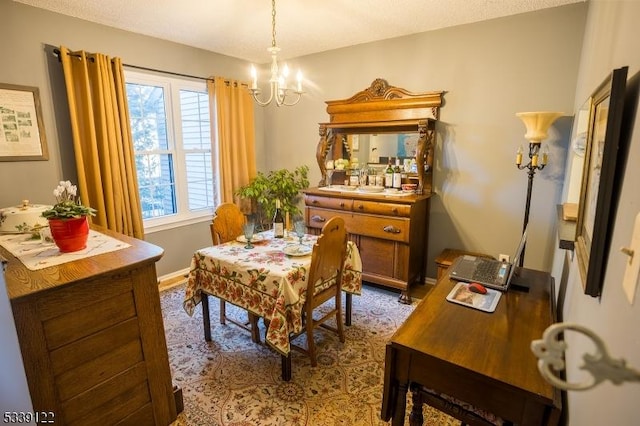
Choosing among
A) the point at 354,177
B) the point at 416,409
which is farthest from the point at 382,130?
the point at 416,409

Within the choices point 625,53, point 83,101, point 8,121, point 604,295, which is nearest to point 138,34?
point 83,101

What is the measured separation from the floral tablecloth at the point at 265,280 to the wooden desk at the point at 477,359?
2.57ft

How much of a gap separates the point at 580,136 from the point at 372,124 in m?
1.88

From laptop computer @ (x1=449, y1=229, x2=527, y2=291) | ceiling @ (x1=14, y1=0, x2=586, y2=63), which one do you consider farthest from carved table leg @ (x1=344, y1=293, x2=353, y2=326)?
ceiling @ (x1=14, y1=0, x2=586, y2=63)

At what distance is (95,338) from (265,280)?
83cm

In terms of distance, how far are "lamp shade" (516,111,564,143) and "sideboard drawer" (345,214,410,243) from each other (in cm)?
114

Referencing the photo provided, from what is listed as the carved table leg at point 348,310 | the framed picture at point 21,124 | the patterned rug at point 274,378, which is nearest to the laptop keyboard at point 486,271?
the patterned rug at point 274,378

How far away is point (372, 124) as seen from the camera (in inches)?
133

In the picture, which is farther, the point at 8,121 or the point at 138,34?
the point at 138,34

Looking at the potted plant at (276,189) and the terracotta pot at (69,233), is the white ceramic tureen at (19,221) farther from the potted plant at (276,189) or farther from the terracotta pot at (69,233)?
the potted plant at (276,189)

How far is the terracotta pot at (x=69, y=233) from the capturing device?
1562 millimetres

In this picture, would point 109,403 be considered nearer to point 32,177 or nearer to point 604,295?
point 604,295

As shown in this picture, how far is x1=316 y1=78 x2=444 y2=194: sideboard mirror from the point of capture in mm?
3162

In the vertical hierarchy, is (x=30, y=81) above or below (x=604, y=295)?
above
